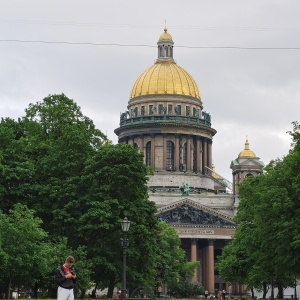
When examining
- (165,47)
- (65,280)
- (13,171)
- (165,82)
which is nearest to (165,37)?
(165,47)

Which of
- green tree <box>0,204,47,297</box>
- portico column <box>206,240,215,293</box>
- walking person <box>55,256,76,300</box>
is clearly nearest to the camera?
walking person <box>55,256,76,300</box>

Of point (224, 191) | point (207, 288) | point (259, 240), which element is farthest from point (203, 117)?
point (259, 240)

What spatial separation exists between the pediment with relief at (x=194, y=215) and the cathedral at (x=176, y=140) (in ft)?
6.43

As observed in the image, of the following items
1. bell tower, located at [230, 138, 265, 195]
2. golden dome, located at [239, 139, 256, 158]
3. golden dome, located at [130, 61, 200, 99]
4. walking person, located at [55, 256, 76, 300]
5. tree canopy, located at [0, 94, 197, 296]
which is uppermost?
golden dome, located at [130, 61, 200, 99]

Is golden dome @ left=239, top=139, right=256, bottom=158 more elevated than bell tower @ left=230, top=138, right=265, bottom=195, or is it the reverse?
golden dome @ left=239, top=139, right=256, bottom=158

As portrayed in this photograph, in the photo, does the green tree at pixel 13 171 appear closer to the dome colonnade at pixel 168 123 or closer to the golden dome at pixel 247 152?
the dome colonnade at pixel 168 123

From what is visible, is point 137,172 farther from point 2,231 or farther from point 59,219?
point 2,231

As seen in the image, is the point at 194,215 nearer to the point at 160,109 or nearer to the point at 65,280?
the point at 160,109

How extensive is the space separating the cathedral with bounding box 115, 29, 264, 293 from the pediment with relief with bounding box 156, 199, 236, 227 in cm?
196

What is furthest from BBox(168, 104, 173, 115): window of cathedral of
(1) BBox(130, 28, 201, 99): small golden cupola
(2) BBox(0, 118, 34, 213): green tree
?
(2) BBox(0, 118, 34, 213): green tree

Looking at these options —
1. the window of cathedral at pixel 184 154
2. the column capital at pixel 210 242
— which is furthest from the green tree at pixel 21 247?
the window of cathedral at pixel 184 154

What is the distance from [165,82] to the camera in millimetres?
159625

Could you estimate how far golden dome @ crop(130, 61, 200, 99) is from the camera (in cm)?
15950

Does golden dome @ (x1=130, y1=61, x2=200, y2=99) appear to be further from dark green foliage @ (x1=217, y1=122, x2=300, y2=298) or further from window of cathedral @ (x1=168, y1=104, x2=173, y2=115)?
dark green foliage @ (x1=217, y1=122, x2=300, y2=298)
